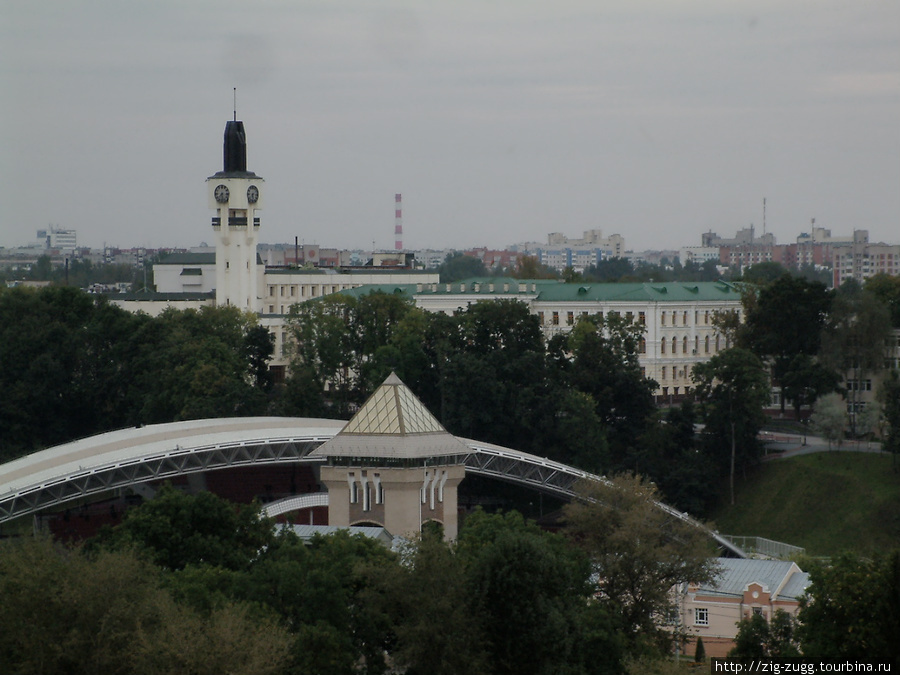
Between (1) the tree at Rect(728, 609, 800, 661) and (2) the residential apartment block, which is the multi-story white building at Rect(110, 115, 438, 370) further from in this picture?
(1) the tree at Rect(728, 609, 800, 661)

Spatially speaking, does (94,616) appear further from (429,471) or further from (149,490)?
(149,490)

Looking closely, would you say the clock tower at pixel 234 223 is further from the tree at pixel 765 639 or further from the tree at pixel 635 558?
the tree at pixel 765 639

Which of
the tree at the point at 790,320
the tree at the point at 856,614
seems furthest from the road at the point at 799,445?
the tree at the point at 856,614

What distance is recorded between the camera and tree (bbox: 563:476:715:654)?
204 feet

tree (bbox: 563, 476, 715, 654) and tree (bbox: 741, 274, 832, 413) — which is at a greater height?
tree (bbox: 741, 274, 832, 413)

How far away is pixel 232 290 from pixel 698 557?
76622 millimetres

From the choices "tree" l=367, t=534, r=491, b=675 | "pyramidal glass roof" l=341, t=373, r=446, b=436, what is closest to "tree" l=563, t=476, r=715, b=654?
"tree" l=367, t=534, r=491, b=675

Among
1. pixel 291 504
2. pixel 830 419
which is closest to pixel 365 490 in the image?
pixel 291 504

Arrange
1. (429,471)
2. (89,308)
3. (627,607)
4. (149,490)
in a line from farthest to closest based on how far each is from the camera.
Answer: (89,308) → (149,490) → (429,471) → (627,607)

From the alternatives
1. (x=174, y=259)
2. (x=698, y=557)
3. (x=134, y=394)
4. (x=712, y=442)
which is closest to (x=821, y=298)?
(x=712, y=442)

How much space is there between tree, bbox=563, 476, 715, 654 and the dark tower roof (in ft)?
245

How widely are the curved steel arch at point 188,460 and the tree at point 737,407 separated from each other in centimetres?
1156

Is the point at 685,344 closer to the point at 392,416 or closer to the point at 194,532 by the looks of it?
the point at 392,416

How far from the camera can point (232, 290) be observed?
137625mm
